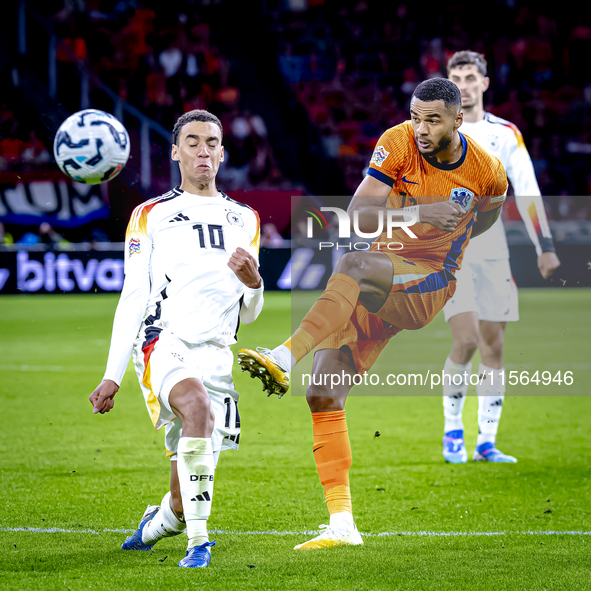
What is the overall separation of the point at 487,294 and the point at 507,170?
74 cm

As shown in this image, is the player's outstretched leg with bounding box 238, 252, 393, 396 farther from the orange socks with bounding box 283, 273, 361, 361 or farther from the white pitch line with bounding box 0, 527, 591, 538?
the white pitch line with bounding box 0, 527, 591, 538

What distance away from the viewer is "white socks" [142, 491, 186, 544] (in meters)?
3.18

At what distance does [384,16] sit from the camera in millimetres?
20266

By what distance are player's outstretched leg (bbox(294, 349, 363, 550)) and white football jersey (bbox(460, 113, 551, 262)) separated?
1905 mm

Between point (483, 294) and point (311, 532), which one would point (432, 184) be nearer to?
point (311, 532)

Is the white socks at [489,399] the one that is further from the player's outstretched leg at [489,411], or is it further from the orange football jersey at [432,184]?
the orange football jersey at [432,184]

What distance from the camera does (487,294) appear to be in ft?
16.9

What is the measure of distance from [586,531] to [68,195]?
27.4ft

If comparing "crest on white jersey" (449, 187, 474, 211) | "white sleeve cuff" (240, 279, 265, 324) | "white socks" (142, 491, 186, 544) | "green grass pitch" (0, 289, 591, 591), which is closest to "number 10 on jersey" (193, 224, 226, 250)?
"white sleeve cuff" (240, 279, 265, 324)

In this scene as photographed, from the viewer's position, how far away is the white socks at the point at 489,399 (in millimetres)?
5242

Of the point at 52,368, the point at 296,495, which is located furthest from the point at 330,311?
the point at 52,368

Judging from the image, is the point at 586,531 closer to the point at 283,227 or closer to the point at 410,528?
the point at 410,528

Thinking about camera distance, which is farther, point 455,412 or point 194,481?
point 455,412

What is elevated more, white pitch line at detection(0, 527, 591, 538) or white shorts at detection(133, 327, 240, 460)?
white shorts at detection(133, 327, 240, 460)
